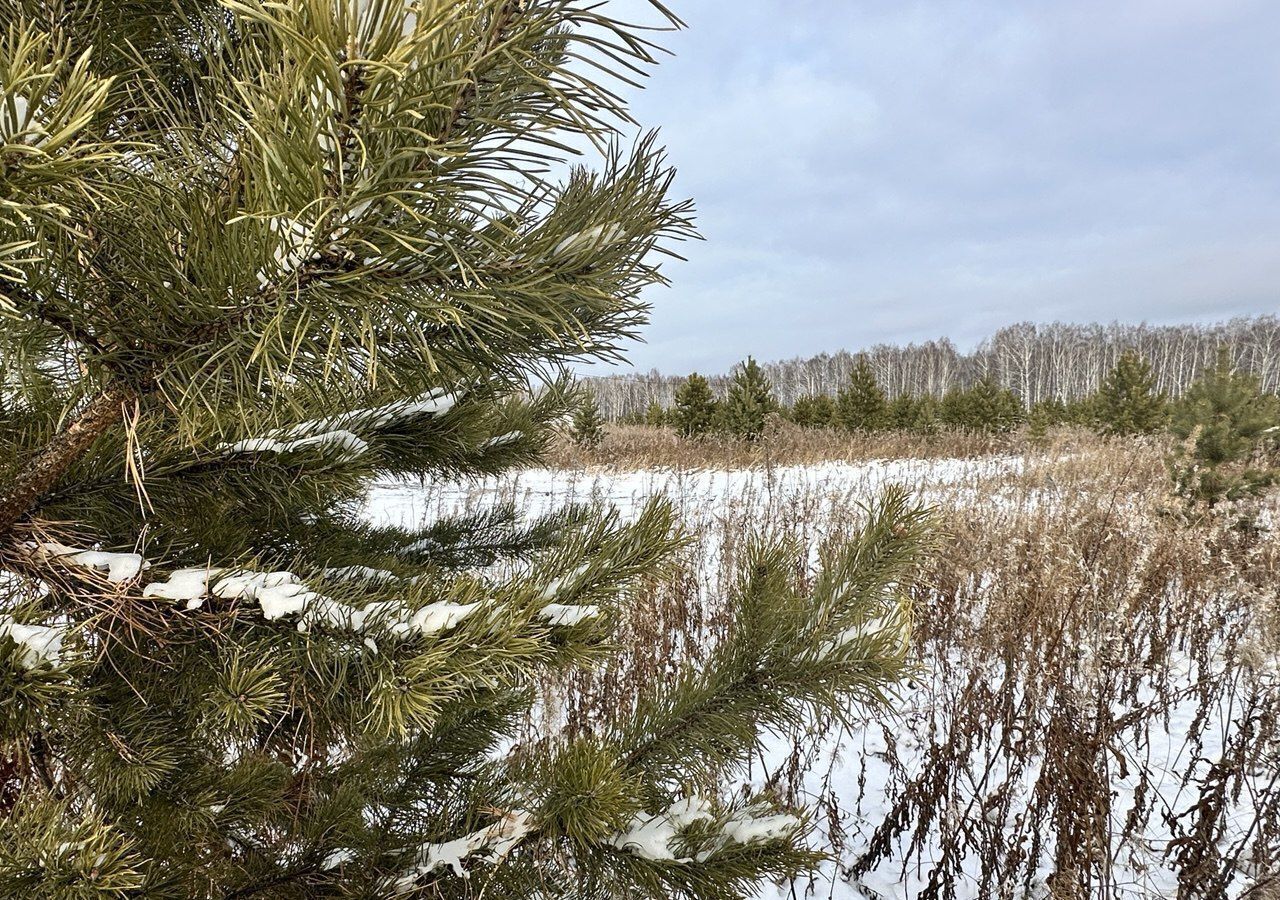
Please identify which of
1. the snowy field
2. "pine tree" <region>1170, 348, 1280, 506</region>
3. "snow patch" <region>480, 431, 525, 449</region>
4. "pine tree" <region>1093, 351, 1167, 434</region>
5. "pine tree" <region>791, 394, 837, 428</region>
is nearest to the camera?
"snow patch" <region>480, 431, 525, 449</region>

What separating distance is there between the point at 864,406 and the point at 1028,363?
46261mm

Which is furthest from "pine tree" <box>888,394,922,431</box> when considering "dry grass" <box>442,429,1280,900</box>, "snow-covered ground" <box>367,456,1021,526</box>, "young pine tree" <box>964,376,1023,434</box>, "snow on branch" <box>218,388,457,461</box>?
"snow on branch" <box>218,388,457,461</box>

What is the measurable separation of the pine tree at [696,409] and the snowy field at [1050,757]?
13.7 metres

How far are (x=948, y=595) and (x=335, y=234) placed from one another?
13.7ft

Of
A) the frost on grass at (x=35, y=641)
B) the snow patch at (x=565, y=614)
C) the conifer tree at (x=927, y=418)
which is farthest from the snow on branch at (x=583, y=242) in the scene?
the conifer tree at (x=927, y=418)

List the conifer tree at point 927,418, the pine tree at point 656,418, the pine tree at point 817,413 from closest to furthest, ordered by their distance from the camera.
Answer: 1. the conifer tree at point 927,418
2. the pine tree at point 817,413
3. the pine tree at point 656,418

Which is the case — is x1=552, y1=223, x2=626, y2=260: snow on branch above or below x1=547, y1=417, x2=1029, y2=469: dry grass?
above

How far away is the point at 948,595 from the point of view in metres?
3.97

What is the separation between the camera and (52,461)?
0.84m

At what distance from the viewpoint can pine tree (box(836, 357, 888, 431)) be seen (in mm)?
21250

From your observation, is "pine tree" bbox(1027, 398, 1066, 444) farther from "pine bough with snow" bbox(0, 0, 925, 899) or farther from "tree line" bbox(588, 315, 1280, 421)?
Answer: "tree line" bbox(588, 315, 1280, 421)

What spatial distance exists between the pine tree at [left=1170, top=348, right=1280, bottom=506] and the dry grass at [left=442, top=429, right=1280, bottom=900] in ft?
1.48

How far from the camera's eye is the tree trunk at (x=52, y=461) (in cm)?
79

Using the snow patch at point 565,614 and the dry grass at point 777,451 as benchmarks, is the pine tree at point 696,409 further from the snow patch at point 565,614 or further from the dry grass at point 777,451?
the snow patch at point 565,614
